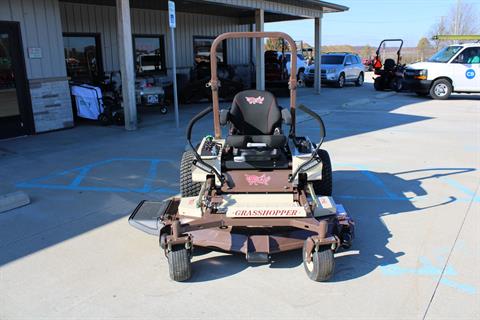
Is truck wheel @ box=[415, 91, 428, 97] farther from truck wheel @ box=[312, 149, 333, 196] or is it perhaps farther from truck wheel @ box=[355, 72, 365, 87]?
truck wheel @ box=[312, 149, 333, 196]

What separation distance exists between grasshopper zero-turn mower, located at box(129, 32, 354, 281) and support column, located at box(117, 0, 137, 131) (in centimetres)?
563

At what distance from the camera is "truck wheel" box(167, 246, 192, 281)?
11.4ft

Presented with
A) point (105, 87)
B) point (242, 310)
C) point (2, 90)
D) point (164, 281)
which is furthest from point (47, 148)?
point (242, 310)

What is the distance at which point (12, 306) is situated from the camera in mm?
3221

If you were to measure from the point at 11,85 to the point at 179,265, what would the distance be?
7717 millimetres

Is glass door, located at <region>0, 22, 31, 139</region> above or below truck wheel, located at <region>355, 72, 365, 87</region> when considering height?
above

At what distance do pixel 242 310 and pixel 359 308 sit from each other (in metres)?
0.83

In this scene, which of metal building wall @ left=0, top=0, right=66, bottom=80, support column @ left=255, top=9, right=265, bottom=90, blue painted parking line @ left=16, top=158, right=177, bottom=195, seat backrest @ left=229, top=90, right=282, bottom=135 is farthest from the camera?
support column @ left=255, top=9, right=265, bottom=90

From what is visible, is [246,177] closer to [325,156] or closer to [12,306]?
[325,156]

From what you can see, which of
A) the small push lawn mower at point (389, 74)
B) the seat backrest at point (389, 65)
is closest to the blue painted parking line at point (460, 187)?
the small push lawn mower at point (389, 74)

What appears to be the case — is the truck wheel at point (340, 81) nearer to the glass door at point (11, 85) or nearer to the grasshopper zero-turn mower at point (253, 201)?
the glass door at point (11, 85)

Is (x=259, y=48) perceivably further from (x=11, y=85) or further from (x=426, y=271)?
(x=426, y=271)

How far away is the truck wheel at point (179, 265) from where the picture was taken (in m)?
3.47

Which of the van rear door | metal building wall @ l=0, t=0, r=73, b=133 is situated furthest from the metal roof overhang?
the van rear door
